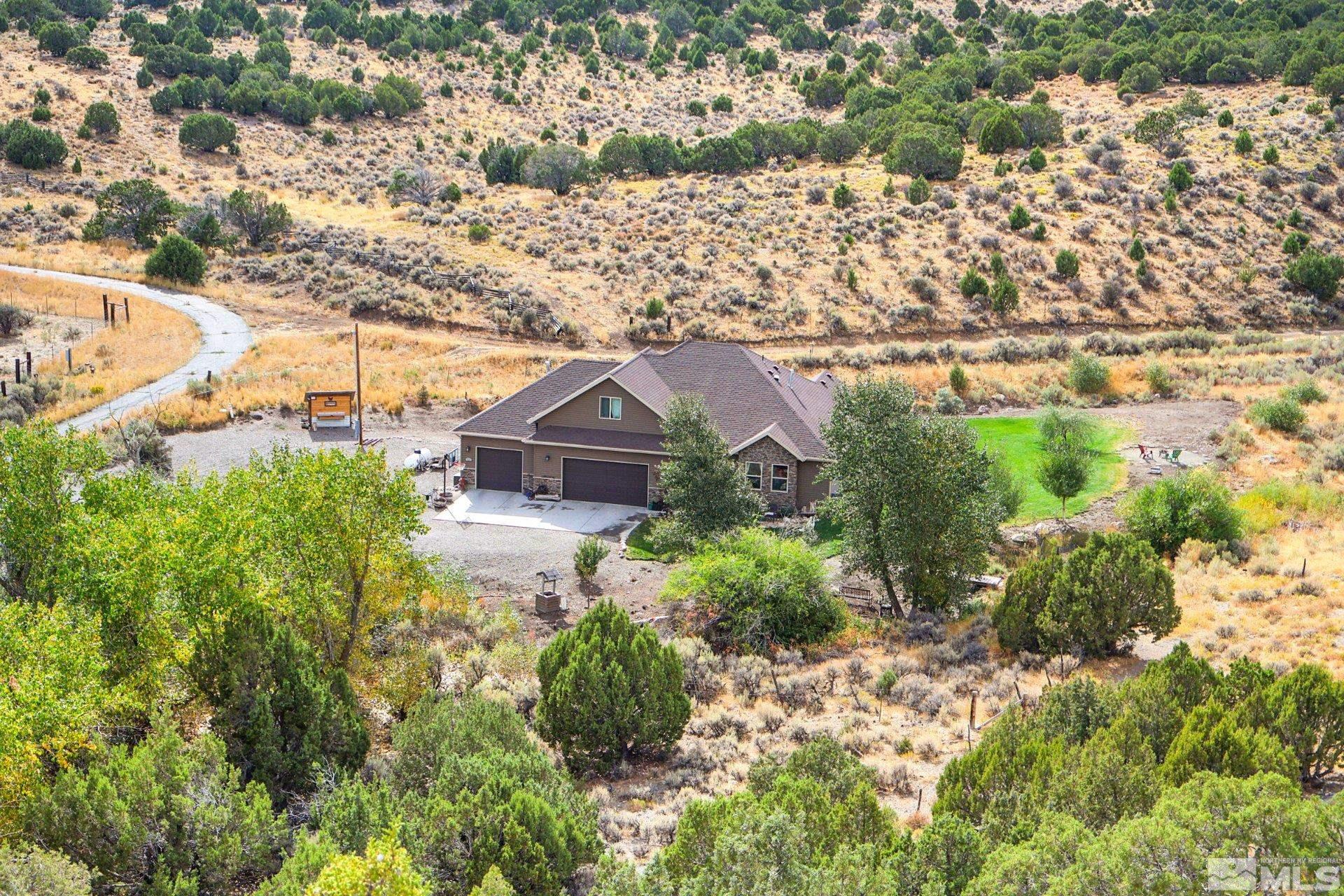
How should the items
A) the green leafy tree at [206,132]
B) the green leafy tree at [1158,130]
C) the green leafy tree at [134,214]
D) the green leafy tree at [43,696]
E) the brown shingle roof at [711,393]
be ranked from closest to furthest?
the green leafy tree at [43,696]
the brown shingle roof at [711,393]
the green leafy tree at [134,214]
the green leafy tree at [1158,130]
the green leafy tree at [206,132]

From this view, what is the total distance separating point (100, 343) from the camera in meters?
56.7

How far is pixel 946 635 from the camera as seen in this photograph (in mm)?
29312

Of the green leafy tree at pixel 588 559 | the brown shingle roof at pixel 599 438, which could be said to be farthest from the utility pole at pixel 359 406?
the green leafy tree at pixel 588 559

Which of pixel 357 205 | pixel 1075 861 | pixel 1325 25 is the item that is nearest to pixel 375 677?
pixel 1075 861

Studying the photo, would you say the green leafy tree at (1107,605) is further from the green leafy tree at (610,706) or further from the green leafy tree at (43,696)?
the green leafy tree at (43,696)

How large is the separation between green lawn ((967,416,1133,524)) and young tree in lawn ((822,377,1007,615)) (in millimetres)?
8206

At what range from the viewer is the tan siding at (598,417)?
132 ft

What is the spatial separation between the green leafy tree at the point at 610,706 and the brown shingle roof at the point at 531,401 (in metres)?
18.7

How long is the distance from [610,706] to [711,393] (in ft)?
67.3

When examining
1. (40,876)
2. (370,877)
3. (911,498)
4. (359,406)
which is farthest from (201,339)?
(370,877)

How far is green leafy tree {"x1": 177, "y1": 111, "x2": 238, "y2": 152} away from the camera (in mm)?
83688

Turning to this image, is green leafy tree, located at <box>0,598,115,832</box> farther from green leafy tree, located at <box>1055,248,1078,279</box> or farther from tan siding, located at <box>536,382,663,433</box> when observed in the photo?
green leafy tree, located at <box>1055,248,1078,279</box>

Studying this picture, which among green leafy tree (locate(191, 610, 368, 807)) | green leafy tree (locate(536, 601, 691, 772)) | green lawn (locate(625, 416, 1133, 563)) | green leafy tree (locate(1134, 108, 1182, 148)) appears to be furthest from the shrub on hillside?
green leafy tree (locate(1134, 108, 1182, 148))

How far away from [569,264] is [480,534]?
34239 millimetres
